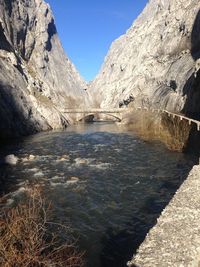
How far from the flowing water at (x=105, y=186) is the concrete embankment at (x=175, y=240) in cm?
348

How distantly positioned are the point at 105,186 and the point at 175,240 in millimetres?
16230

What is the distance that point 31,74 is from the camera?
11988 cm

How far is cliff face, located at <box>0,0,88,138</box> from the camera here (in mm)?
68562

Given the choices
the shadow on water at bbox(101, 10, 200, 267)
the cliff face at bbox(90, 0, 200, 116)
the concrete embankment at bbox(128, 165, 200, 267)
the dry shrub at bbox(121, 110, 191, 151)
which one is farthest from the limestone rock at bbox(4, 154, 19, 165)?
the cliff face at bbox(90, 0, 200, 116)

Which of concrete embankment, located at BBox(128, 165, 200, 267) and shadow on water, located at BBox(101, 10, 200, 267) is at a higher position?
concrete embankment, located at BBox(128, 165, 200, 267)

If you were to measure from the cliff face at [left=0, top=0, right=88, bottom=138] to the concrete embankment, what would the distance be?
47307 millimetres

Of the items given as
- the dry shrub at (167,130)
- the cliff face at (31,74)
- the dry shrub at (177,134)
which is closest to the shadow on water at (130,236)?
the dry shrub at (177,134)

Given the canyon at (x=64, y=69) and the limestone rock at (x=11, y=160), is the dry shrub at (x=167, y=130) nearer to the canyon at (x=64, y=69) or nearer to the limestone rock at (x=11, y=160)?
the canyon at (x=64, y=69)

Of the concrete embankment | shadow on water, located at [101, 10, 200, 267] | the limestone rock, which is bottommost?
the limestone rock

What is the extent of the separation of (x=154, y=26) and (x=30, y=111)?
353 ft

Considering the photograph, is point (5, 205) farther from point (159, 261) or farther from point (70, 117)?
point (70, 117)

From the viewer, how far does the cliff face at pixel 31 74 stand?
225ft

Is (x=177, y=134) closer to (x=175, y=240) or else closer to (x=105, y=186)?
(x=105, y=186)

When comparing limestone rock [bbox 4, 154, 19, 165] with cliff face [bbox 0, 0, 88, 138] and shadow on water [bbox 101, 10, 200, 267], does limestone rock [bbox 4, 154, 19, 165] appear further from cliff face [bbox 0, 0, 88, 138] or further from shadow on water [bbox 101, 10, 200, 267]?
cliff face [bbox 0, 0, 88, 138]
